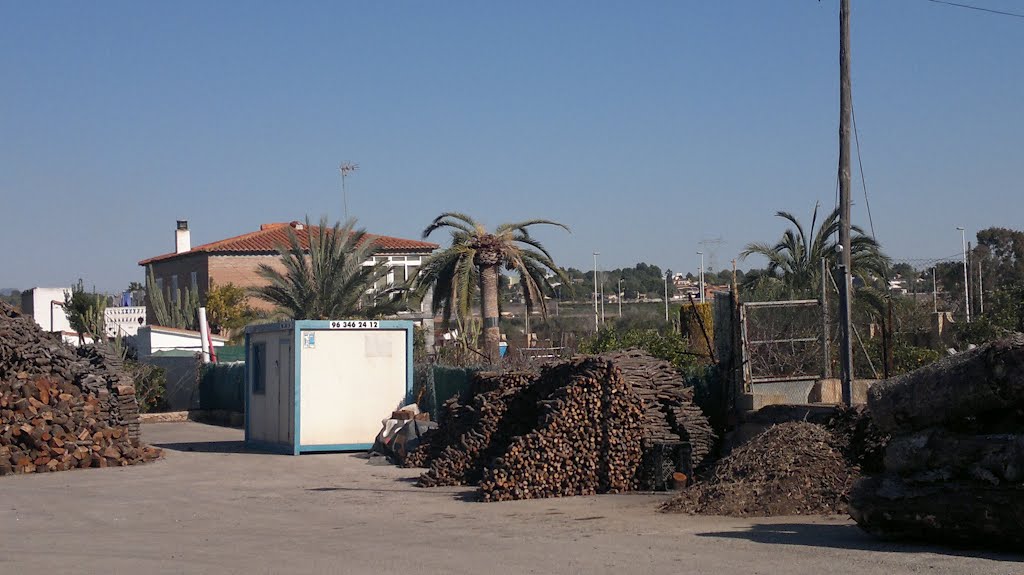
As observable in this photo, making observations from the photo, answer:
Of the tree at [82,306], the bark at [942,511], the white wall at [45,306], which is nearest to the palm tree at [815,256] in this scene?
the bark at [942,511]

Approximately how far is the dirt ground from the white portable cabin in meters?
4.01

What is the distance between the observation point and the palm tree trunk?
28.0 meters

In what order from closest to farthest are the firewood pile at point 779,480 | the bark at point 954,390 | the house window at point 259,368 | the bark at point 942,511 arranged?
the bark at point 942,511, the bark at point 954,390, the firewood pile at point 779,480, the house window at point 259,368

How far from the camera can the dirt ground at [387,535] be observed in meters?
9.68

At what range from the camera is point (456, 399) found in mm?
18953

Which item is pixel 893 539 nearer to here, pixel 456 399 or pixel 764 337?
pixel 764 337

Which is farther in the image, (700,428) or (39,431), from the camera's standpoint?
(39,431)

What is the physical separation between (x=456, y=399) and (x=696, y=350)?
18.4 ft

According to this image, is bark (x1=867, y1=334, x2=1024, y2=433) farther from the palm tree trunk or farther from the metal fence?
the palm tree trunk

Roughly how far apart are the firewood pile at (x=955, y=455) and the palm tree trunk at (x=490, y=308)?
1760 centimetres

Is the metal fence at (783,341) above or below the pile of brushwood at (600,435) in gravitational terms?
above

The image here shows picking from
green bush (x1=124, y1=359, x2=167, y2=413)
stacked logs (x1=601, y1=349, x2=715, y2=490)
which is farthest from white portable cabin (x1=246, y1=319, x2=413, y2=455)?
green bush (x1=124, y1=359, x2=167, y2=413)

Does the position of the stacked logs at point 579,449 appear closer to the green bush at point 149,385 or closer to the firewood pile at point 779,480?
the firewood pile at point 779,480

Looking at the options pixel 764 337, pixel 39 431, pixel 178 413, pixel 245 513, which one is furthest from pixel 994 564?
pixel 178 413
